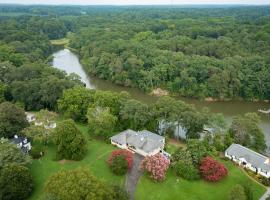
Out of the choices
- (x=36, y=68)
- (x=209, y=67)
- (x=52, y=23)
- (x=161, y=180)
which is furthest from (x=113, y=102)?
(x=52, y=23)

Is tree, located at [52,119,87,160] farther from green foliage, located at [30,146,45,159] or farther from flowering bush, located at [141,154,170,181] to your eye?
flowering bush, located at [141,154,170,181]

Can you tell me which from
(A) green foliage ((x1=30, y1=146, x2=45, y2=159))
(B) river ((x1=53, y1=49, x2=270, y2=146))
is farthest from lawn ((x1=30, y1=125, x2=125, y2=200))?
(B) river ((x1=53, y1=49, x2=270, y2=146))

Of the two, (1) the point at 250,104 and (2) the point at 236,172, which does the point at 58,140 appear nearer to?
(2) the point at 236,172

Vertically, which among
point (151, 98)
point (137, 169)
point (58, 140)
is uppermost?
point (58, 140)

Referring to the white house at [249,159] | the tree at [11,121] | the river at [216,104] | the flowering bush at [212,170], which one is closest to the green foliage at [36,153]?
the tree at [11,121]

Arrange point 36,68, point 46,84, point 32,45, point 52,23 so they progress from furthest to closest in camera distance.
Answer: point 52,23, point 32,45, point 36,68, point 46,84

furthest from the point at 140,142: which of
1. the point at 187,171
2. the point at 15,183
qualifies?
the point at 15,183

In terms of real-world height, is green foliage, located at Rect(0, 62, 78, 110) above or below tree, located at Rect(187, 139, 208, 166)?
below
